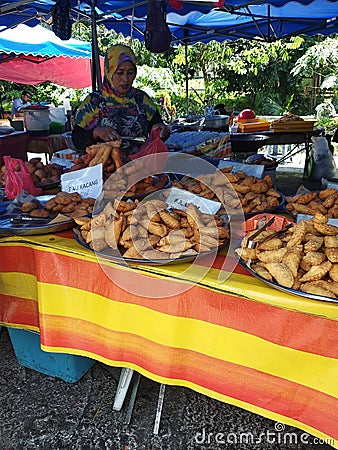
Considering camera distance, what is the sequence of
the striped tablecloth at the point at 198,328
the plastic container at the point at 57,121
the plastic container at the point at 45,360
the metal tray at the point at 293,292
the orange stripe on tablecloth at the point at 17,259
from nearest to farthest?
1. the metal tray at the point at 293,292
2. the striped tablecloth at the point at 198,328
3. the orange stripe on tablecloth at the point at 17,259
4. the plastic container at the point at 45,360
5. the plastic container at the point at 57,121

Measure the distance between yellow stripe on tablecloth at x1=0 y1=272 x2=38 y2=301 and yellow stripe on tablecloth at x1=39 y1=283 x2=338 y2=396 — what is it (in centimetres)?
14

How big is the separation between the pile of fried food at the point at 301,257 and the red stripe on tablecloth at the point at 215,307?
87mm

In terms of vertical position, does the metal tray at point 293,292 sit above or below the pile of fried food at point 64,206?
below

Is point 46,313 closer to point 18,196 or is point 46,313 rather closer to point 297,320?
point 18,196

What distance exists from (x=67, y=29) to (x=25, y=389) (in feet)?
11.9

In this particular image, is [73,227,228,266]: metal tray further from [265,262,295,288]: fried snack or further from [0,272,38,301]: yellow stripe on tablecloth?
[0,272,38,301]: yellow stripe on tablecloth

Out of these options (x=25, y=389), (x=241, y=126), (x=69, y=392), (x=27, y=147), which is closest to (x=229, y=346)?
(x=69, y=392)

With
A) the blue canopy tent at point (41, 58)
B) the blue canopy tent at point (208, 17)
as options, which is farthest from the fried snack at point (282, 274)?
the blue canopy tent at point (41, 58)

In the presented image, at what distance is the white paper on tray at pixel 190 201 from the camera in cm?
149

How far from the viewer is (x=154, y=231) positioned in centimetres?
132

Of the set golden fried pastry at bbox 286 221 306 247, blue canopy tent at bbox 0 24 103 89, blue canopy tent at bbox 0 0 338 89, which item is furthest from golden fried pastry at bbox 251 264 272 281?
blue canopy tent at bbox 0 24 103 89

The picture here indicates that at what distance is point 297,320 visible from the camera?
1.13 meters

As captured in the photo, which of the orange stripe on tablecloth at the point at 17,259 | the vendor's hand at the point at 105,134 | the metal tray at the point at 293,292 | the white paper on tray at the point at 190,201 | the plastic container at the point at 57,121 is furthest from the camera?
the plastic container at the point at 57,121

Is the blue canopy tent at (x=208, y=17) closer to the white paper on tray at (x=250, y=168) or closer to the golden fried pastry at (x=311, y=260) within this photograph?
the white paper on tray at (x=250, y=168)
